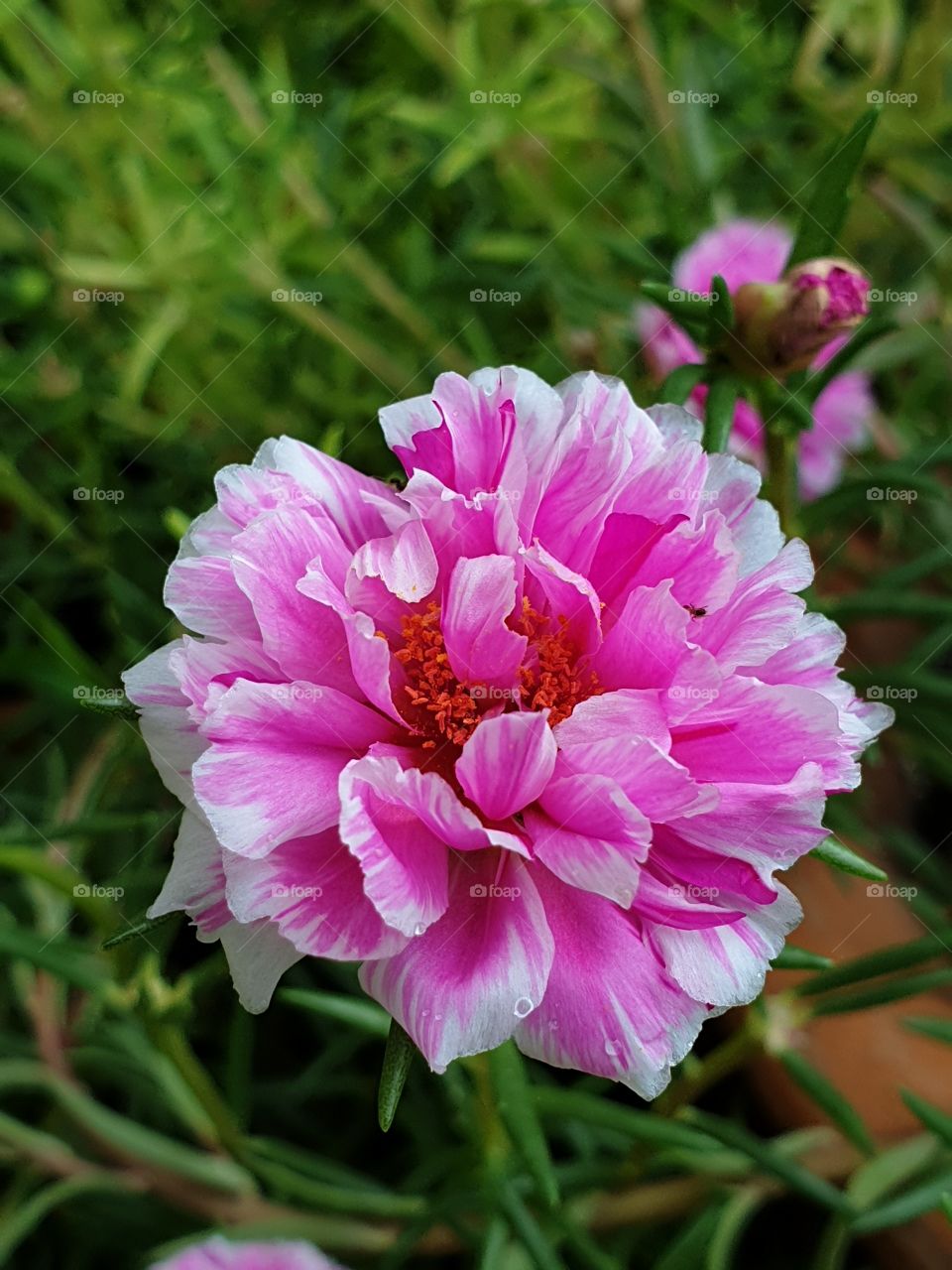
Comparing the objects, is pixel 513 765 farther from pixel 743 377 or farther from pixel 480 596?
pixel 743 377

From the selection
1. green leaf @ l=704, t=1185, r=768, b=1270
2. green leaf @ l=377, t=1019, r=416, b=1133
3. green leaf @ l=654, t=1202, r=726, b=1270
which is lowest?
green leaf @ l=654, t=1202, r=726, b=1270

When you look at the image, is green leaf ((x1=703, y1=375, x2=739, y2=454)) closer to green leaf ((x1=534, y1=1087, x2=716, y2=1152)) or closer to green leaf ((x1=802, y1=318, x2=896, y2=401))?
green leaf ((x1=802, y1=318, x2=896, y2=401))

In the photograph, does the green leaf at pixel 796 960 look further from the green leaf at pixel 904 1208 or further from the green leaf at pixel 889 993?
the green leaf at pixel 904 1208

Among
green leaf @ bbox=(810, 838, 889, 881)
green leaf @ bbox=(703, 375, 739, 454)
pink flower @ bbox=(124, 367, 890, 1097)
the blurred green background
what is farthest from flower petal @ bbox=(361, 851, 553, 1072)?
the blurred green background

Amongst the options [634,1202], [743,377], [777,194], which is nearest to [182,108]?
[777,194]

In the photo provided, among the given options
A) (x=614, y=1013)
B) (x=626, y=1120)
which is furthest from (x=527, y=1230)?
(x=614, y=1013)
